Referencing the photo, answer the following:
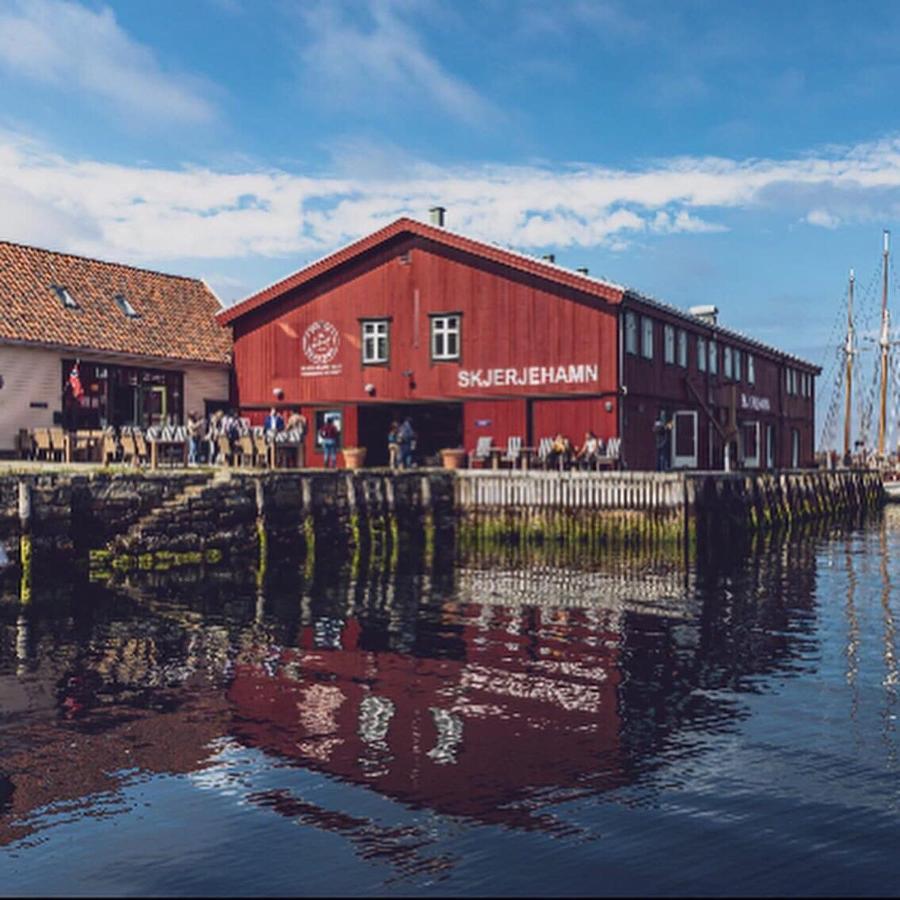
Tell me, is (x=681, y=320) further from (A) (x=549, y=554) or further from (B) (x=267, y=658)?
(B) (x=267, y=658)

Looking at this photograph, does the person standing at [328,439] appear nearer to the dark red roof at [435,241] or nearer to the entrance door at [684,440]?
the dark red roof at [435,241]

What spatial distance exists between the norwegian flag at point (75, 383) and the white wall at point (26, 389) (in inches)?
17.0

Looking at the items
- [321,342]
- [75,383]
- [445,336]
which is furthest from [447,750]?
[321,342]

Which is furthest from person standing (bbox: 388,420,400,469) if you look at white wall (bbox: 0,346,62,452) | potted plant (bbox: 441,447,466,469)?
white wall (bbox: 0,346,62,452)

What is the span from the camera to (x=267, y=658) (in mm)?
13297

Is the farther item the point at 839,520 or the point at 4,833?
the point at 839,520

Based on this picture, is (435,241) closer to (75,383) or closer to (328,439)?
(328,439)

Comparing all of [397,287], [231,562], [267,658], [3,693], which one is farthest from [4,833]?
[397,287]

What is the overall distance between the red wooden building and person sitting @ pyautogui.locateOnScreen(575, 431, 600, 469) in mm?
795

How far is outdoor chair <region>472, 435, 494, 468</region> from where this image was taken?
31.5 m

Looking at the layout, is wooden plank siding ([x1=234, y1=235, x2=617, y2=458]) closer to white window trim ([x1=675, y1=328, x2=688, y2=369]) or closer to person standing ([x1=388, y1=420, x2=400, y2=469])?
person standing ([x1=388, y1=420, x2=400, y2=469])

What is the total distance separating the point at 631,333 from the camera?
31.7m

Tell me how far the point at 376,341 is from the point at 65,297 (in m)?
10.1

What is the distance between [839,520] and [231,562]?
2788 centimetres
